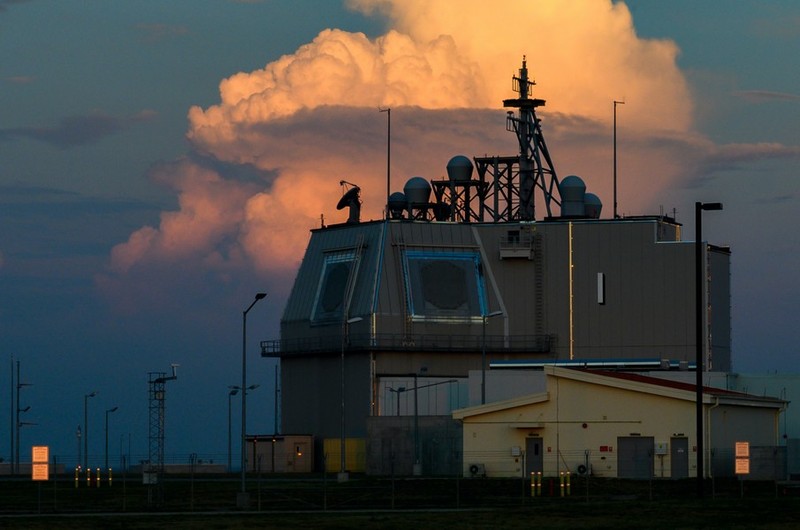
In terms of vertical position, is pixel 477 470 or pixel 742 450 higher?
pixel 742 450

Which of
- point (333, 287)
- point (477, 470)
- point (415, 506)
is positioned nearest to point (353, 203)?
point (333, 287)

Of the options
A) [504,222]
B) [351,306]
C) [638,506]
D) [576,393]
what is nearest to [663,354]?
[504,222]

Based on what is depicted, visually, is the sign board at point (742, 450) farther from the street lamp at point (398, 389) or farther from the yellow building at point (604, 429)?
the street lamp at point (398, 389)

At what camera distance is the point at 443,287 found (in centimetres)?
12781

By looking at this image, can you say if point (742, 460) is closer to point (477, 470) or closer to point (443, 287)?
point (477, 470)

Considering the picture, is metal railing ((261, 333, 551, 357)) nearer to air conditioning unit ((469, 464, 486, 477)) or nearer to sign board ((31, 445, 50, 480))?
air conditioning unit ((469, 464, 486, 477))

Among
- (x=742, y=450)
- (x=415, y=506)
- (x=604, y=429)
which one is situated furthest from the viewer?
(x=604, y=429)

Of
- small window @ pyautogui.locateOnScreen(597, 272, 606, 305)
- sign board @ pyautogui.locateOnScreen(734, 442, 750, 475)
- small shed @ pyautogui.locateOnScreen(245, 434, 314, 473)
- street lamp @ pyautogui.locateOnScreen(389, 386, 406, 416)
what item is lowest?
small shed @ pyautogui.locateOnScreen(245, 434, 314, 473)

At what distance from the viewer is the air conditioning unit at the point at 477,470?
92438mm

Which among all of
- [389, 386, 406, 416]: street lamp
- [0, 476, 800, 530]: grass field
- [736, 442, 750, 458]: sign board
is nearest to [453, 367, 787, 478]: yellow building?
[0, 476, 800, 530]: grass field

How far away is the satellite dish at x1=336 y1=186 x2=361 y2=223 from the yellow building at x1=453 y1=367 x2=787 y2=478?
45.1 m

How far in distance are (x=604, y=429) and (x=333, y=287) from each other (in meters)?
43.3

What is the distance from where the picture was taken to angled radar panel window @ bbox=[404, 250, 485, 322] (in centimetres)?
12706

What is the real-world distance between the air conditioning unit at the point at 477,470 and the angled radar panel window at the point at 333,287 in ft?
119
